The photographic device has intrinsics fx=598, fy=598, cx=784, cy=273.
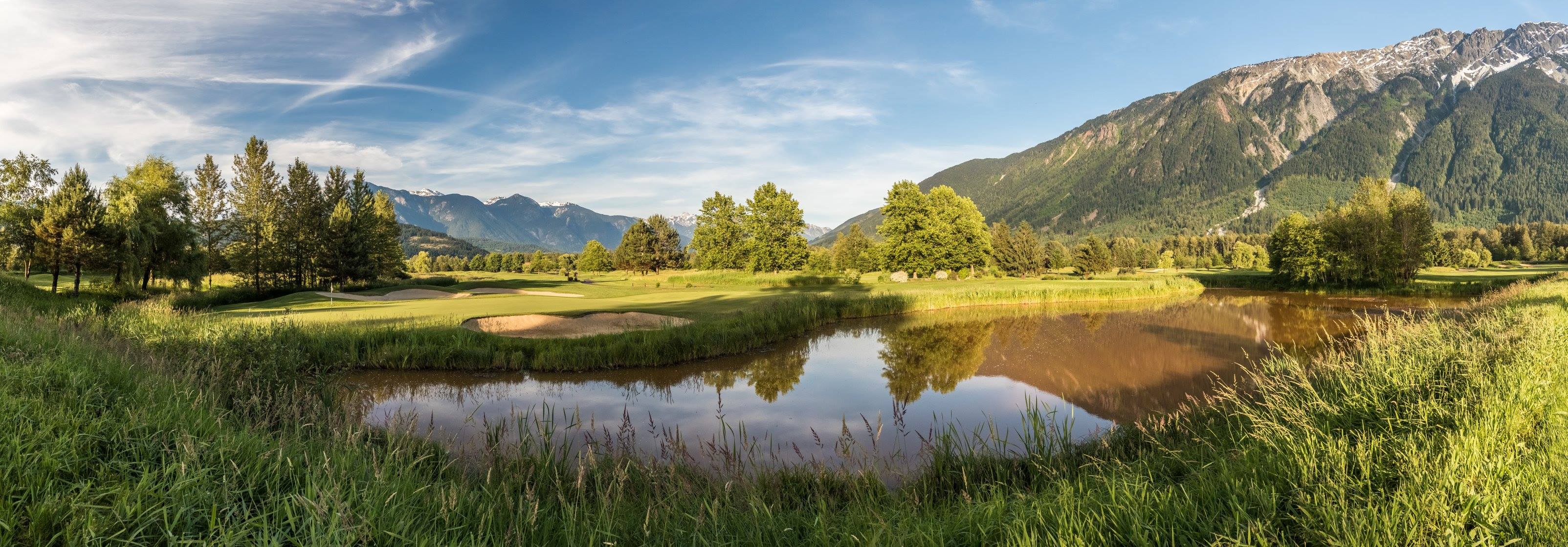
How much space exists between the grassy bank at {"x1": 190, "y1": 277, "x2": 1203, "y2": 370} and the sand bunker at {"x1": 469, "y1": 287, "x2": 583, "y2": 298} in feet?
5.04

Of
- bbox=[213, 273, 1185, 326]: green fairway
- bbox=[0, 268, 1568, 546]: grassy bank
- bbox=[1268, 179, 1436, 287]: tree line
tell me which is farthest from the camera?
bbox=[1268, 179, 1436, 287]: tree line

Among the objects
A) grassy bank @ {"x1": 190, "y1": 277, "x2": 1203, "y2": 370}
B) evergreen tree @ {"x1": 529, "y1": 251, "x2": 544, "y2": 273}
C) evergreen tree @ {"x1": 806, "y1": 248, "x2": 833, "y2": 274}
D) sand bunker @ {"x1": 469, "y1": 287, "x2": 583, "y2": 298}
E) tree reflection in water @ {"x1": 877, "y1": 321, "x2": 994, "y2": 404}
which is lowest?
tree reflection in water @ {"x1": 877, "y1": 321, "x2": 994, "y2": 404}

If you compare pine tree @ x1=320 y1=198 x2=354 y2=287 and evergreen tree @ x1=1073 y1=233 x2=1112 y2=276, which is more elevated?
pine tree @ x1=320 y1=198 x2=354 y2=287

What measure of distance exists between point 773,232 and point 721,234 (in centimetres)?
510

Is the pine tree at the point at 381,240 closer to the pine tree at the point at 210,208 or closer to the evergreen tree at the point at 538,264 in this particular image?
the pine tree at the point at 210,208

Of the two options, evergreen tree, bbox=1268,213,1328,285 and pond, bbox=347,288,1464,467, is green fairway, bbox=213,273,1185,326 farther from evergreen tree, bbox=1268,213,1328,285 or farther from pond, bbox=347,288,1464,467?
evergreen tree, bbox=1268,213,1328,285

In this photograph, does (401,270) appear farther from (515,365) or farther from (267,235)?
(515,365)

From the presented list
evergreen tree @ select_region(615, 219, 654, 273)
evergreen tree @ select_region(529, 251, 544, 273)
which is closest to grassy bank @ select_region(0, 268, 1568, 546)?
evergreen tree @ select_region(615, 219, 654, 273)

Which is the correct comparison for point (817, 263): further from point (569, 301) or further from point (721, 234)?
point (569, 301)

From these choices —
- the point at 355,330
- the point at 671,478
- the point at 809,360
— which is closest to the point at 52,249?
the point at 355,330

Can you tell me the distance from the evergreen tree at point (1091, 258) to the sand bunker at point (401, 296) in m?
67.5

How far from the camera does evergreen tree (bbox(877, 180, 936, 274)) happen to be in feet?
156

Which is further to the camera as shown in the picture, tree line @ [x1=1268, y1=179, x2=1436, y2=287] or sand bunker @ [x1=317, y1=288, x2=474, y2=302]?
tree line @ [x1=1268, y1=179, x2=1436, y2=287]

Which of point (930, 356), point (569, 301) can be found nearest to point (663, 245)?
point (569, 301)
